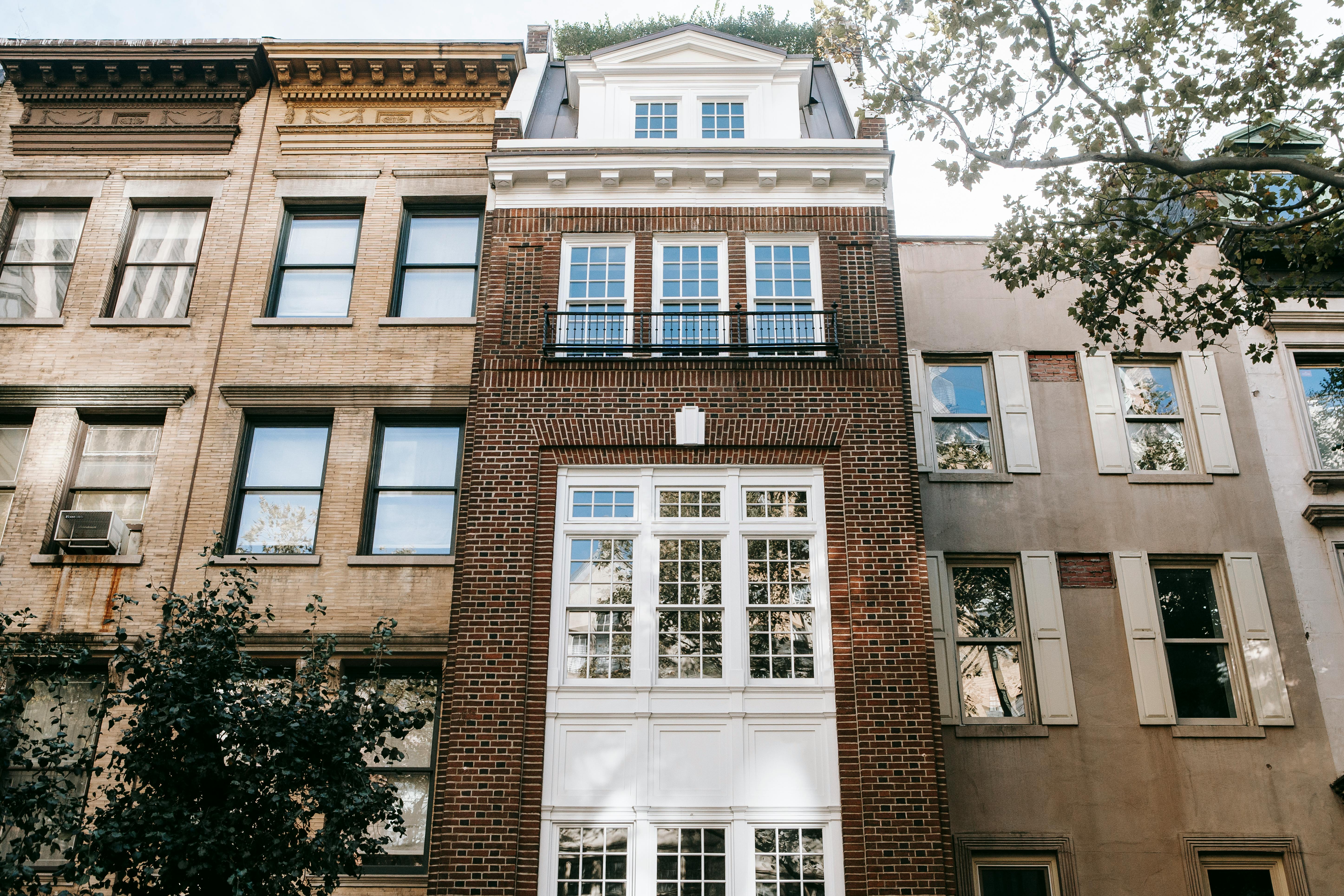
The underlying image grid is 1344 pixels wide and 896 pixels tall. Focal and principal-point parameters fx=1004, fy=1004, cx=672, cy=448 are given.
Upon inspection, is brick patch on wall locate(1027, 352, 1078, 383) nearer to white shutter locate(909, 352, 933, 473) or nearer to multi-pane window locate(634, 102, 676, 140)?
white shutter locate(909, 352, 933, 473)

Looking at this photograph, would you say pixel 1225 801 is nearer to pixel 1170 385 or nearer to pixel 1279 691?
pixel 1279 691

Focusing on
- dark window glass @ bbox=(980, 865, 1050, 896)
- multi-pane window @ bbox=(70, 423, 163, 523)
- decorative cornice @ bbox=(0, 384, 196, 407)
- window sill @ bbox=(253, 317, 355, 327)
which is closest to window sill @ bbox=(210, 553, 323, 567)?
multi-pane window @ bbox=(70, 423, 163, 523)

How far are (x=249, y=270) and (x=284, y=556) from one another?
4443mm

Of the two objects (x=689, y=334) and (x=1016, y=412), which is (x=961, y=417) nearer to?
(x=1016, y=412)

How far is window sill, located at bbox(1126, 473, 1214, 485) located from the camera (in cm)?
1385

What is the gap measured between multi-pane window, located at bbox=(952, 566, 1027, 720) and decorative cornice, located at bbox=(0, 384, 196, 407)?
1076 cm

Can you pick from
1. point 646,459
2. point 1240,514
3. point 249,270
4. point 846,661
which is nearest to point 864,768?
point 846,661

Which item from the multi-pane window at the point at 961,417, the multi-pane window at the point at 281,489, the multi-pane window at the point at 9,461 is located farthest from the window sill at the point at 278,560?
the multi-pane window at the point at 961,417

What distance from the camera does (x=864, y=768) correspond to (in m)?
10.5

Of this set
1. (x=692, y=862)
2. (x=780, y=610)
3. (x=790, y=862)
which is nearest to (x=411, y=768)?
(x=692, y=862)

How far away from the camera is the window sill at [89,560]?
1253 cm

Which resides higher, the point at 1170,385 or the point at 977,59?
the point at 977,59

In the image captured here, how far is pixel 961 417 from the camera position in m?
14.5

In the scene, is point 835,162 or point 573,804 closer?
point 573,804
